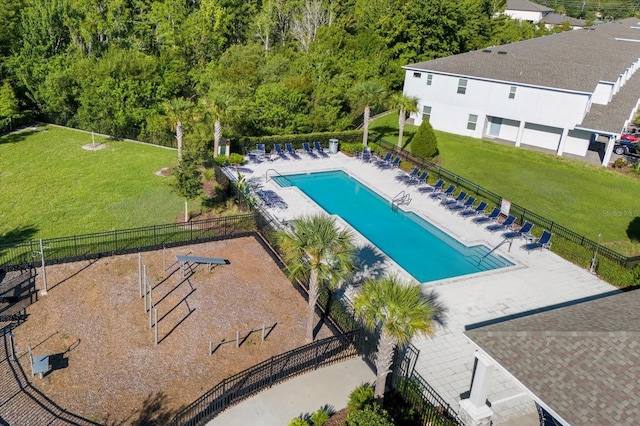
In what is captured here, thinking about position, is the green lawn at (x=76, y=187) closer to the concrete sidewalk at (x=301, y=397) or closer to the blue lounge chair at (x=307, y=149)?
the blue lounge chair at (x=307, y=149)

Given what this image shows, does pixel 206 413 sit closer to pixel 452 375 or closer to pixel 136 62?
pixel 452 375

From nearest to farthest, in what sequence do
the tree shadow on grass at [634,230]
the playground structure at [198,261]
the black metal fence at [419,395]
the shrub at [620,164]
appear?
the black metal fence at [419,395] → the playground structure at [198,261] → the tree shadow on grass at [634,230] → the shrub at [620,164]

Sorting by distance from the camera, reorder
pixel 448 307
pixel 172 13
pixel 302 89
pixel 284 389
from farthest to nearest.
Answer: pixel 172 13 → pixel 302 89 → pixel 448 307 → pixel 284 389

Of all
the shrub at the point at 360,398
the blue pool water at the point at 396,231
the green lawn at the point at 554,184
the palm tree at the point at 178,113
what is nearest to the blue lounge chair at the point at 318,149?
the blue pool water at the point at 396,231

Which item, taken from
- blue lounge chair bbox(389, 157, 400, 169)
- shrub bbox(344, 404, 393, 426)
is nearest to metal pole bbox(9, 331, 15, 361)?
shrub bbox(344, 404, 393, 426)

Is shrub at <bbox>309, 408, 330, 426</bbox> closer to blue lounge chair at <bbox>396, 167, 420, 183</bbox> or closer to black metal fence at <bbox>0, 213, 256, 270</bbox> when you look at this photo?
black metal fence at <bbox>0, 213, 256, 270</bbox>

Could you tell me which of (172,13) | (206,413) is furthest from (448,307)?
(172,13)

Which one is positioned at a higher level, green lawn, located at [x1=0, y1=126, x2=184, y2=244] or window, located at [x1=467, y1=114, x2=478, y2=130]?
window, located at [x1=467, y1=114, x2=478, y2=130]
